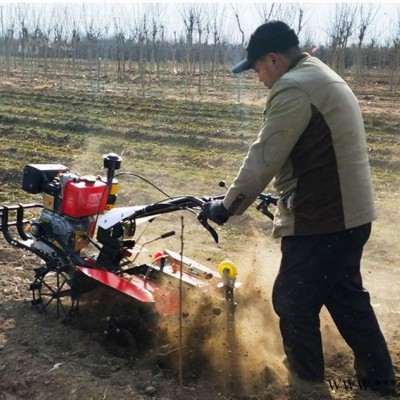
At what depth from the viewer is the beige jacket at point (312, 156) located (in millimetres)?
3174

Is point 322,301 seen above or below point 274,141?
below

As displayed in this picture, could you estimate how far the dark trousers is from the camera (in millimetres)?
3352

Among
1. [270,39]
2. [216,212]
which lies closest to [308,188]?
[216,212]

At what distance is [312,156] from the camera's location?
128 inches

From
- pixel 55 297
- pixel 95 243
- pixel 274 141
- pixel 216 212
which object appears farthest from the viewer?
pixel 95 243

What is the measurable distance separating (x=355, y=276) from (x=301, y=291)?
0.41 meters

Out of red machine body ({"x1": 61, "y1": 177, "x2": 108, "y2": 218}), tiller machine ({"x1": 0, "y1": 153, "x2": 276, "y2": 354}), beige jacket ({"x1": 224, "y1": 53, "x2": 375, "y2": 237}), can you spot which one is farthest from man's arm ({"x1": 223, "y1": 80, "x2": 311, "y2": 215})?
red machine body ({"x1": 61, "y1": 177, "x2": 108, "y2": 218})

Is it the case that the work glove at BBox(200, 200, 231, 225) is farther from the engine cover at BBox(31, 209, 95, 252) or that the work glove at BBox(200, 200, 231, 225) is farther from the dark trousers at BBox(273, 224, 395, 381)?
the engine cover at BBox(31, 209, 95, 252)

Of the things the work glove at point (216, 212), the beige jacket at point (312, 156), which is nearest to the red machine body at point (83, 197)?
the work glove at point (216, 212)

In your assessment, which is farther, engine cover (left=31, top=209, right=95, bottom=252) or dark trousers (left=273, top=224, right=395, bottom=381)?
engine cover (left=31, top=209, right=95, bottom=252)

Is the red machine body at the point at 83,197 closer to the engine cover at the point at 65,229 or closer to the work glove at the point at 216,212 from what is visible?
the engine cover at the point at 65,229

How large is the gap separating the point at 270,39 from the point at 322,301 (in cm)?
150

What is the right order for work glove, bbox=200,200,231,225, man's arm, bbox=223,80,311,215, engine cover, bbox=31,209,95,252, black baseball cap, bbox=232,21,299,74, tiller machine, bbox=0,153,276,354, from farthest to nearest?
1. engine cover, bbox=31,209,95,252
2. tiller machine, bbox=0,153,276,354
3. work glove, bbox=200,200,231,225
4. black baseball cap, bbox=232,21,299,74
5. man's arm, bbox=223,80,311,215

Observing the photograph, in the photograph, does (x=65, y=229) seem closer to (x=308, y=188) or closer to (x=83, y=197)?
(x=83, y=197)
